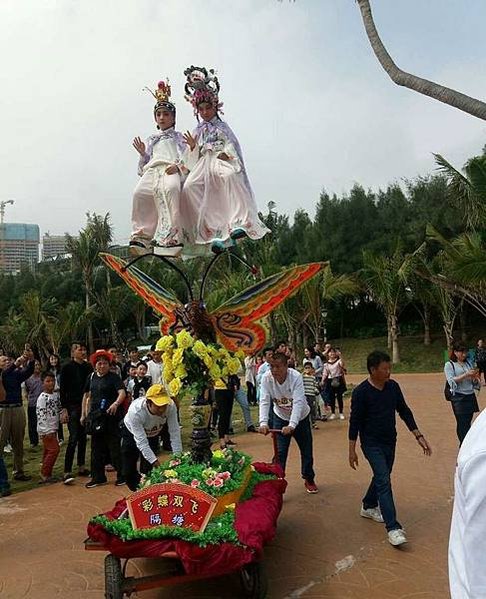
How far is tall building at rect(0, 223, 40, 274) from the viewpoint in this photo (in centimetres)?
7653

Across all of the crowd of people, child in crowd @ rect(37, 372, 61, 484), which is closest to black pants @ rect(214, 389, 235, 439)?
the crowd of people

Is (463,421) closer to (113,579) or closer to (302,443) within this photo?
(302,443)

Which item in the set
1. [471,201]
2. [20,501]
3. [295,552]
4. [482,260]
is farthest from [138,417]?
[471,201]

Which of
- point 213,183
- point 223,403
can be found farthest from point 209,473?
point 223,403

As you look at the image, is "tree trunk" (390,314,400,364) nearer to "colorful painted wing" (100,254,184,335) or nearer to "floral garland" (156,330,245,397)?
"colorful painted wing" (100,254,184,335)

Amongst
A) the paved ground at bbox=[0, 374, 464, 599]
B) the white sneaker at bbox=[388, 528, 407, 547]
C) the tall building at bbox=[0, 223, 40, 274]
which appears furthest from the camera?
the tall building at bbox=[0, 223, 40, 274]

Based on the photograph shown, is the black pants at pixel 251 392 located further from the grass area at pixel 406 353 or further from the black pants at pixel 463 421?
the grass area at pixel 406 353

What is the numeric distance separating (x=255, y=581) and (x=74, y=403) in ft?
16.0

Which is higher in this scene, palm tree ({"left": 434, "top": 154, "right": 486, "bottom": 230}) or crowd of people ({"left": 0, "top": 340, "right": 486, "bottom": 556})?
palm tree ({"left": 434, "top": 154, "right": 486, "bottom": 230})

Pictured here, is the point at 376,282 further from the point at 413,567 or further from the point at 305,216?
the point at 413,567

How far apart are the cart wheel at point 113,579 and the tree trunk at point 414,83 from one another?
219 inches

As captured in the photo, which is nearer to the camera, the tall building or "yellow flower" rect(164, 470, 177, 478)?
"yellow flower" rect(164, 470, 177, 478)

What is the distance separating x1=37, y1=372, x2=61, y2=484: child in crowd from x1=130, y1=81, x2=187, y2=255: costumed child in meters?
3.44

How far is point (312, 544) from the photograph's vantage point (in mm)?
4906
